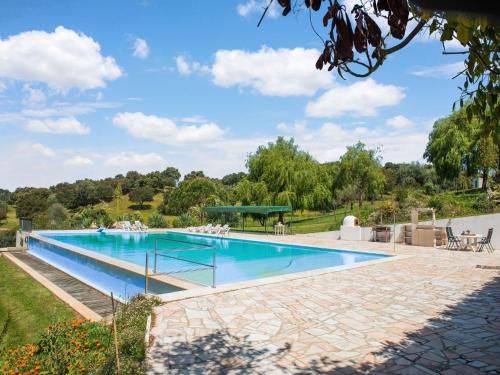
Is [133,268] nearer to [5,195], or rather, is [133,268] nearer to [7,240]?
[7,240]

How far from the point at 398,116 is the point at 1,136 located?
60.8ft

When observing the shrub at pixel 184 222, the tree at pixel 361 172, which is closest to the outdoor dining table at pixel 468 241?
the shrub at pixel 184 222

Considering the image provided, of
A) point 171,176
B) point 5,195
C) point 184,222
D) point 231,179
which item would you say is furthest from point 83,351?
point 231,179

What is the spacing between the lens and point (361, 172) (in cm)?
3309

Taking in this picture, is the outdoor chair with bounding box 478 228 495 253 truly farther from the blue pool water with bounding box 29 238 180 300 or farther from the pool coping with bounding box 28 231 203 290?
the blue pool water with bounding box 29 238 180 300

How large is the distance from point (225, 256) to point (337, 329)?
35.1 ft

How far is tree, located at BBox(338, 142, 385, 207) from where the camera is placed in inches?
1298

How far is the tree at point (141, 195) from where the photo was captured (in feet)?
182

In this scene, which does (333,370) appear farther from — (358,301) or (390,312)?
(358,301)

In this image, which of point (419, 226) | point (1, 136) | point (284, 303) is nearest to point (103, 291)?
point (284, 303)

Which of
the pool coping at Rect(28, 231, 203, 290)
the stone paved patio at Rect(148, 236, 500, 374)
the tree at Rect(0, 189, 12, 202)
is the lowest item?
the pool coping at Rect(28, 231, 203, 290)

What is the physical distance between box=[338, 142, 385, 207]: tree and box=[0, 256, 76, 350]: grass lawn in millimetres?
26903

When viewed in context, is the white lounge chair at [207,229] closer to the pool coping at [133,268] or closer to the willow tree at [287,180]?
the willow tree at [287,180]

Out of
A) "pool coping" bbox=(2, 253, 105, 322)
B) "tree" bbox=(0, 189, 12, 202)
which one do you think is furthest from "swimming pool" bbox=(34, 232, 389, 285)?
"tree" bbox=(0, 189, 12, 202)
